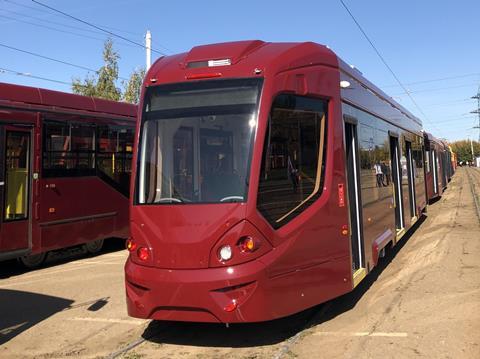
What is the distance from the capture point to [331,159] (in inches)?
223

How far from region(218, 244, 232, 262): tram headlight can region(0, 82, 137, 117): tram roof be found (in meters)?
6.05

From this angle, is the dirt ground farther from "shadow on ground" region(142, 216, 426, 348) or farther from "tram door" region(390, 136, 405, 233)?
"tram door" region(390, 136, 405, 233)

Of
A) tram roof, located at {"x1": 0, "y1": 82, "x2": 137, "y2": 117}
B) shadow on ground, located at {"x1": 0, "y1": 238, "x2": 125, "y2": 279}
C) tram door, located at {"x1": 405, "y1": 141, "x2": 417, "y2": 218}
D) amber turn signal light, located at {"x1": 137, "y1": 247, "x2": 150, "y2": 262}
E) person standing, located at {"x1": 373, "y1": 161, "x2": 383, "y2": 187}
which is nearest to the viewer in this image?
amber turn signal light, located at {"x1": 137, "y1": 247, "x2": 150, "y2": 262}

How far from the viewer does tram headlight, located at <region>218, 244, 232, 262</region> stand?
4688 mm

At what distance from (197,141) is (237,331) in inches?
82.0

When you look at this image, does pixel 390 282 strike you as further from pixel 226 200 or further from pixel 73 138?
pixel 73 138

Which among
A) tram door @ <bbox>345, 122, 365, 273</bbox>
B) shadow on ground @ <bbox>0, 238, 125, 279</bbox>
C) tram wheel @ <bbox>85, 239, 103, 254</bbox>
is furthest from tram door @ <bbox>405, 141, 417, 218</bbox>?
tram wheel @ <bbox>85, 239, 103, 254</bbox>

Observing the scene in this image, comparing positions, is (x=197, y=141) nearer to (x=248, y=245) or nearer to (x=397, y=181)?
(x=248, y=245)

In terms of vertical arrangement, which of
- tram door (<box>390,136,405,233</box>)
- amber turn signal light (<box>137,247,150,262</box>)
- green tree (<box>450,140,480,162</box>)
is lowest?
amber turn signal light (<box>137,247,150,262</box>)

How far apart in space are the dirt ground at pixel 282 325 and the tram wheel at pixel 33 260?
0.98m

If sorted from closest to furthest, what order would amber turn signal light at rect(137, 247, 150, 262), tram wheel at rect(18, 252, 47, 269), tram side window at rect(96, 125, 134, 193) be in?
amber turn signal light at rect(137, 247, 150, 262) < tram wheel at rect(18, 252, 47, 269) < tram side window at rect(96, 125, 134, 193)

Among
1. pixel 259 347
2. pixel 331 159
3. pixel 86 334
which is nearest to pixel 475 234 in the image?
pixel 331 159

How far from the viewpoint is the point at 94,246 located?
1151 cm

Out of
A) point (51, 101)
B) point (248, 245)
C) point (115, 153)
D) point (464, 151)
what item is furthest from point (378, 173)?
point (464, 151)
